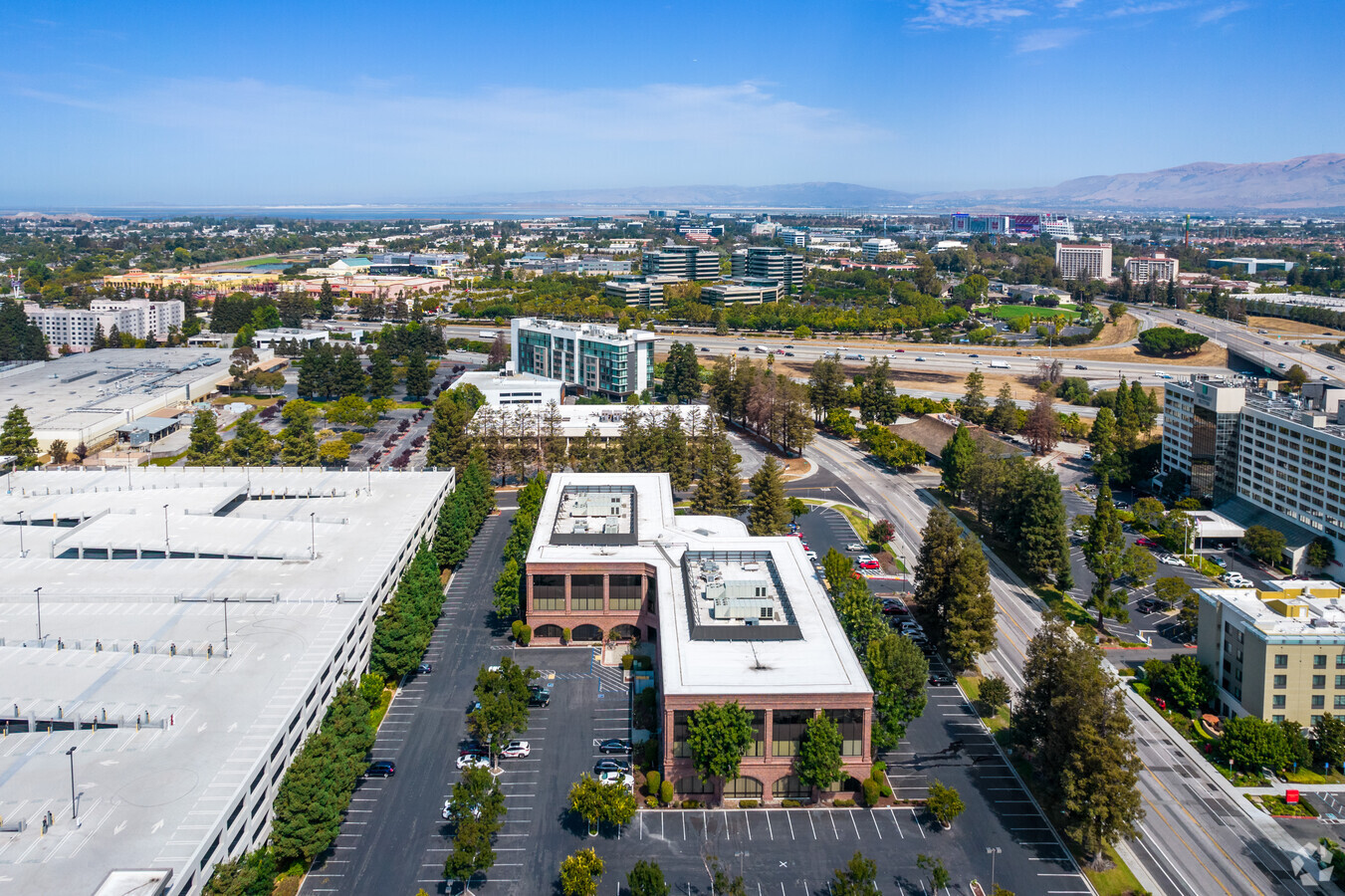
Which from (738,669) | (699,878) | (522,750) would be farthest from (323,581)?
(699,878)

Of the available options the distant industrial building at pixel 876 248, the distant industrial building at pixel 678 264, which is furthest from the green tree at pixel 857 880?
the distant industrial building at pixel 876 248

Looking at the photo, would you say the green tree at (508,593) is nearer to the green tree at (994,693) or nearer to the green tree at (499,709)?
the green tree at (499,709)

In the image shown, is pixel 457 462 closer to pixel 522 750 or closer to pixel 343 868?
pixel 522 750

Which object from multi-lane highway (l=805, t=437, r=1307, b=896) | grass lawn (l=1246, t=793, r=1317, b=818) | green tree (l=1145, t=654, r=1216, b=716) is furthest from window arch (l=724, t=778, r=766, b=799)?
green tree (l=1145, t=654, r=1216, b=716)

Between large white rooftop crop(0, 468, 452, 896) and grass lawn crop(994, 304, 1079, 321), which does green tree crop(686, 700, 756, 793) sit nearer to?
large white rooftop crop(0, 468, 452, 896)

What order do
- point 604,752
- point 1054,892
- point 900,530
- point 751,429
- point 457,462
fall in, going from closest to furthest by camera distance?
point 1054,892 → point 604,752 → point 900,530 → point 457,462 → point 751,429

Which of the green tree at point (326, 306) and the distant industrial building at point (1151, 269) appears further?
the distant industrial building at point (1151, 269)

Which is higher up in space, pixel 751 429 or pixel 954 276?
pixel 954 276

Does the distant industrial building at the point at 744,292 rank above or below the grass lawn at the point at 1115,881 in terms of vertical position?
above
